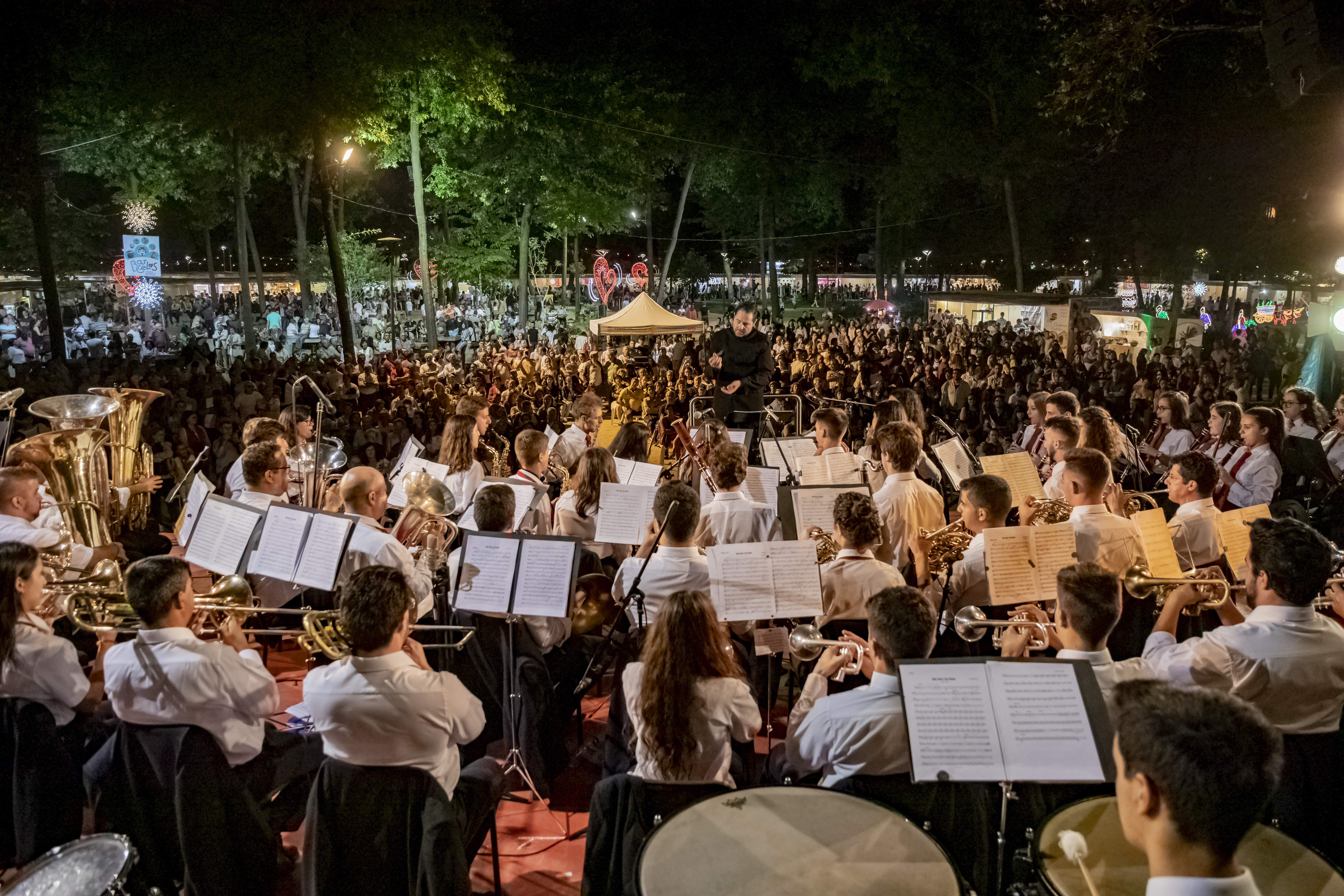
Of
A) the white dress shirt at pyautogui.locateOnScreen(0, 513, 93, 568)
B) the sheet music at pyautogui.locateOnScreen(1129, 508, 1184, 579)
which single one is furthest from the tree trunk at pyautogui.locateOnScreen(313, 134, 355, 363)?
the sheet music at pyautogui.locateOnScreen(1129, 508, 1184, 579)

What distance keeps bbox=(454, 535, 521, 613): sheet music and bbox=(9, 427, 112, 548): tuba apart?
3182 millimetres

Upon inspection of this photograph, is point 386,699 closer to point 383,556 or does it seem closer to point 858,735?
point 858,735

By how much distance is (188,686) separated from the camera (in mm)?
3574

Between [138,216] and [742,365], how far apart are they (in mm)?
23107

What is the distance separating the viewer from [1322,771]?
3486mm

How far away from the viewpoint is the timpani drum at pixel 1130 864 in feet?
8.24

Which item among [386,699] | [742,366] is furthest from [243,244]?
[386,699]

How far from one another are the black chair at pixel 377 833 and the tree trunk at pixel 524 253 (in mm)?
25704

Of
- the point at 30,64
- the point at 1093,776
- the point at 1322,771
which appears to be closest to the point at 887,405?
the point at 1322,771

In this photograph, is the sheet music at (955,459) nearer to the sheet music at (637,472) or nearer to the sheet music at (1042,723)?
the sheet music at (637,472)

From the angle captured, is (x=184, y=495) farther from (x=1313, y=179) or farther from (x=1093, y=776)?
(x=1313, y=179)

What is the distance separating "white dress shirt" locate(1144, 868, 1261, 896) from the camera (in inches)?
77.2

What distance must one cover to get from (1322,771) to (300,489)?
7155 mm

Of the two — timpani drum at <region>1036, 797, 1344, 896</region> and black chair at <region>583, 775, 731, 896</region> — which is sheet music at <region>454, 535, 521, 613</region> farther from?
timpani drum at <region>1036, 797, 1344, 896</region>
